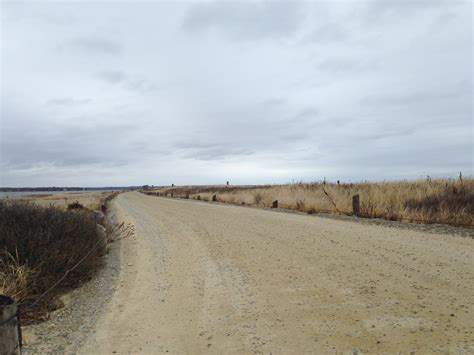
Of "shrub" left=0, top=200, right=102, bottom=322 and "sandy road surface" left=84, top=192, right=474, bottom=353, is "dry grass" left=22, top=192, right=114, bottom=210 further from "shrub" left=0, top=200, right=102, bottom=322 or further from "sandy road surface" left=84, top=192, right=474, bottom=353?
"sandy road surface" left=84, top=192, right=474, bottom=353

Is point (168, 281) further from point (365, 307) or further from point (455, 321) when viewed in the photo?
point (455, 321)

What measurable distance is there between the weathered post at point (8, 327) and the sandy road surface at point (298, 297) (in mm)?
866

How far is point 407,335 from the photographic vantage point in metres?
3.68

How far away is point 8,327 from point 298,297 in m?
3.49

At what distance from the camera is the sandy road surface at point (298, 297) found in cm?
376

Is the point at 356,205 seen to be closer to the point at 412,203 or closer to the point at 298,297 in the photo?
the point at 412,203

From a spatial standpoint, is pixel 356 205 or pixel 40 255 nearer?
pixel 40 255

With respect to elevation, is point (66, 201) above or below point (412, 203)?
below

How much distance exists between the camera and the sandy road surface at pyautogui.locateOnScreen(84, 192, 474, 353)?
3.76 metres

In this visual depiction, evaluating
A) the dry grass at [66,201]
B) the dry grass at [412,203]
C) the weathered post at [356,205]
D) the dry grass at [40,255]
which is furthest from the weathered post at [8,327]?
the weathered post at [356,205]

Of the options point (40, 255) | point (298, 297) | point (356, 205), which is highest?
point (356, 205)

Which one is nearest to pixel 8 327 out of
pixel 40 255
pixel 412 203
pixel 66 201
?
pixel 40 255

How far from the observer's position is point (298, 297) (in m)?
4.93

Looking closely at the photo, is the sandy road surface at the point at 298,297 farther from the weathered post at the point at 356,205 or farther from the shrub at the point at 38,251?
the weathered post at the point at 356,205
